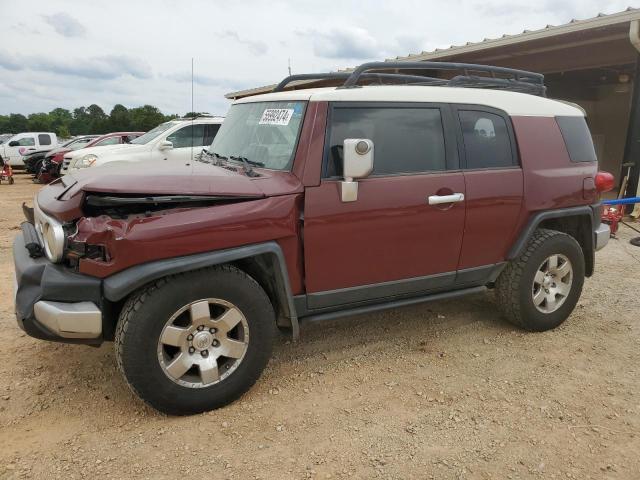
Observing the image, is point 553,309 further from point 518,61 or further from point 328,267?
point 518,61

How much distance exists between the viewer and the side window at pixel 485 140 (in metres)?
3.59

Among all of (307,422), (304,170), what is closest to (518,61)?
(304,170)

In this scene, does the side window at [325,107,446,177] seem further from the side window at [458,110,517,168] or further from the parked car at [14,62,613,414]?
the side window at [458,110,517,168]

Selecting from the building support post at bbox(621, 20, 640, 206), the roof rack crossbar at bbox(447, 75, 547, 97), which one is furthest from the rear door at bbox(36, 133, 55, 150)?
the roof rack crossbar at bbox(447, 75, 547, 97)

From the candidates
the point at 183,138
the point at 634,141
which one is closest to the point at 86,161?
the point at 183,138

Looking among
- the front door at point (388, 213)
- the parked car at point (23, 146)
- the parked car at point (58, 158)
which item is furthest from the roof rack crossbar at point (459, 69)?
the parked car at point (23, 146)

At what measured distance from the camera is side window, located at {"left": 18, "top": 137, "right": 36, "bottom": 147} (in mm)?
21266

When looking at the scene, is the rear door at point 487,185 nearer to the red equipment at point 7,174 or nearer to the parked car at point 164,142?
the parked car at point 164,142

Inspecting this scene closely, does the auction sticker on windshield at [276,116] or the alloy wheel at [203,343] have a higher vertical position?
the auction sticker on windshield at [276,116]

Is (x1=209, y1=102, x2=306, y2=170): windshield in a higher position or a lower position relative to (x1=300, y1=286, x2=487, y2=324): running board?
higher

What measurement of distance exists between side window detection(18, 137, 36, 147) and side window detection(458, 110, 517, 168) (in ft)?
73.6

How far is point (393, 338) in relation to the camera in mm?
3959

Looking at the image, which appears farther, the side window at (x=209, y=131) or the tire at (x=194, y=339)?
the side window at (x=209, y=131)

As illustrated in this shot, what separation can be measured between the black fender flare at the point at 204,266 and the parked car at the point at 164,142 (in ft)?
21.0
